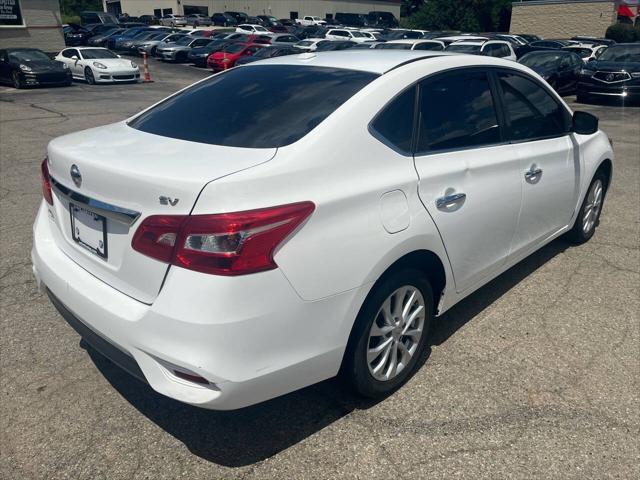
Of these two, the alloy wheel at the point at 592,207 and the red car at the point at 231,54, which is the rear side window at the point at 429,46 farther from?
the alloy wheel at the point at 592,207

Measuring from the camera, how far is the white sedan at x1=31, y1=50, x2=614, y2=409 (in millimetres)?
2160

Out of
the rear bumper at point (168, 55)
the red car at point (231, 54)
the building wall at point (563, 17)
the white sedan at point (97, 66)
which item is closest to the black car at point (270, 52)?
the red car at point (231, 54)

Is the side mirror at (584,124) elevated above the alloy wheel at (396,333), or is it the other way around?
the side mirror at (584,124)

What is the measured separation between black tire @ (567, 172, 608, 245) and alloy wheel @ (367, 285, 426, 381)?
2485 mm

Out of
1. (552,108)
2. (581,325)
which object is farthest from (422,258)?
(552,108)

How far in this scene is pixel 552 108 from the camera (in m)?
4.15

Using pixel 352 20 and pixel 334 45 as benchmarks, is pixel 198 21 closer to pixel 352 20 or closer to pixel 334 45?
pixel 352 20

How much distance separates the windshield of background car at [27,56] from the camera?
1864 cm

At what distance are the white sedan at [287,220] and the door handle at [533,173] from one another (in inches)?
0.7

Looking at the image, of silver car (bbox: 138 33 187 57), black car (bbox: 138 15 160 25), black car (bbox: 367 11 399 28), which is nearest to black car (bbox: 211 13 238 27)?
black car (bbox: 138 15 160 25)

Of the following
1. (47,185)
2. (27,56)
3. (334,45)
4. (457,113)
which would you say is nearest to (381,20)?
(334,45)

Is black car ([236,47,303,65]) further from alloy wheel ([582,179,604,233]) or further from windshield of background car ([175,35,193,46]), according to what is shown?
alloy wheel ([582,179,604,233])

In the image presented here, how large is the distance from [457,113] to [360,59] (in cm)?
64

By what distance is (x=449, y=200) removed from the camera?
2953 millimetres
